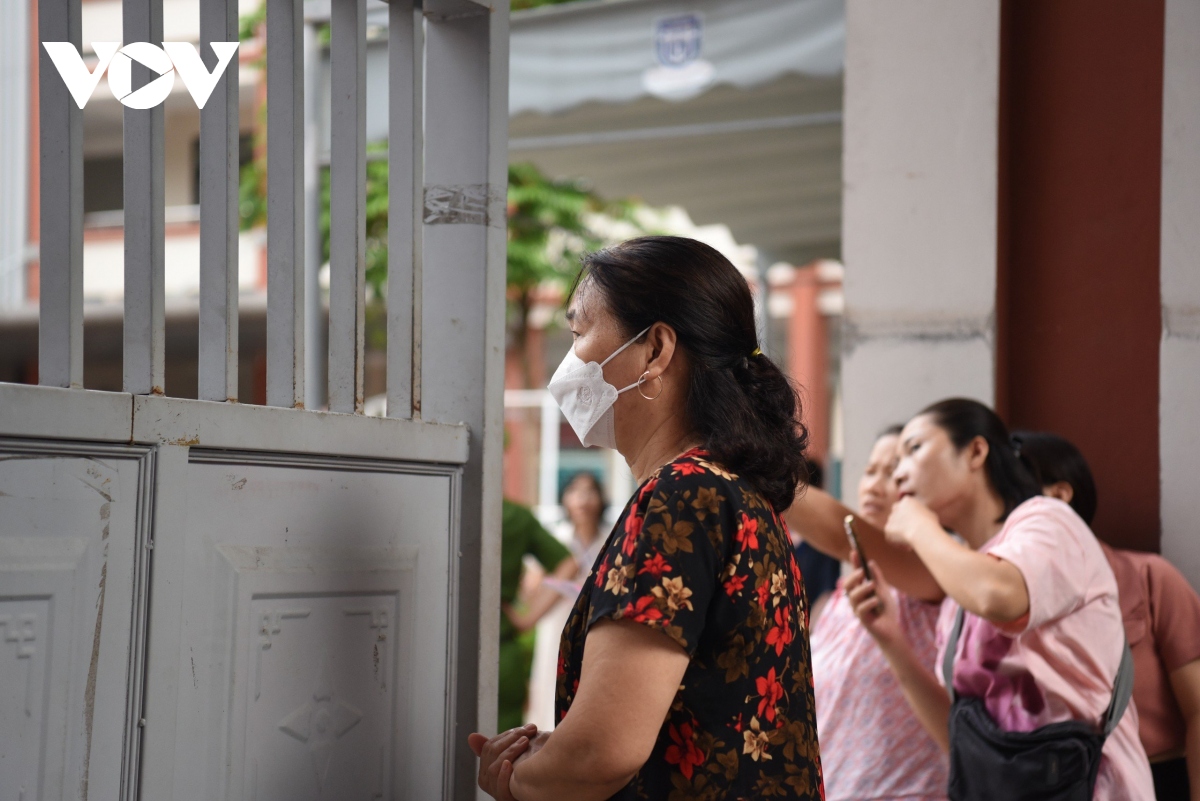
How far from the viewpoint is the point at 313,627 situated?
155 cm

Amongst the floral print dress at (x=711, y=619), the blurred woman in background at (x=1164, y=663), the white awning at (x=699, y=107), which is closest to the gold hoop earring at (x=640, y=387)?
the floral print dress at (x=711, y=619)

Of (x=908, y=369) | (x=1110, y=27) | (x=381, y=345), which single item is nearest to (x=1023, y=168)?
(x=1110, y=27)

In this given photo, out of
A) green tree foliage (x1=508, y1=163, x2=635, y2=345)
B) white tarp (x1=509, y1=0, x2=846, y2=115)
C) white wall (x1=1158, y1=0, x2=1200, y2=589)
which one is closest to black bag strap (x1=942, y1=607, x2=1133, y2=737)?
white wall (x1=1158, y1=0, x2=1200, y2=589)

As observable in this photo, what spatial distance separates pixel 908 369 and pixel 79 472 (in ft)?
8.41

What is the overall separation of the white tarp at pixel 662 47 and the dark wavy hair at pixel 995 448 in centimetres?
164

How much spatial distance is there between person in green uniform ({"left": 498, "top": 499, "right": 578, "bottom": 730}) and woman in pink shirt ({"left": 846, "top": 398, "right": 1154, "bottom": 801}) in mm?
1669

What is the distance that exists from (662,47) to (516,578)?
2.00 metres

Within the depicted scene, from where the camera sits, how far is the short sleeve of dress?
1344 mm

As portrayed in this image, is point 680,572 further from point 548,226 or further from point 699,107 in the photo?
point 548,226

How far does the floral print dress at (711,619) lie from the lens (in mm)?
1363

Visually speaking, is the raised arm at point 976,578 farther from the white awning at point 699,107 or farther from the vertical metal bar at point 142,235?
the white awning at point 699,107

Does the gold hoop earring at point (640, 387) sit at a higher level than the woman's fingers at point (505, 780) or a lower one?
higher

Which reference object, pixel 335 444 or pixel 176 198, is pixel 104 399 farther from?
pixel 176 198

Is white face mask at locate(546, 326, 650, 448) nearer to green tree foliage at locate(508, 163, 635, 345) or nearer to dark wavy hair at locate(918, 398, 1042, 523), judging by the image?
dark wavy hair at locate(918, 398, 1042, 523)
